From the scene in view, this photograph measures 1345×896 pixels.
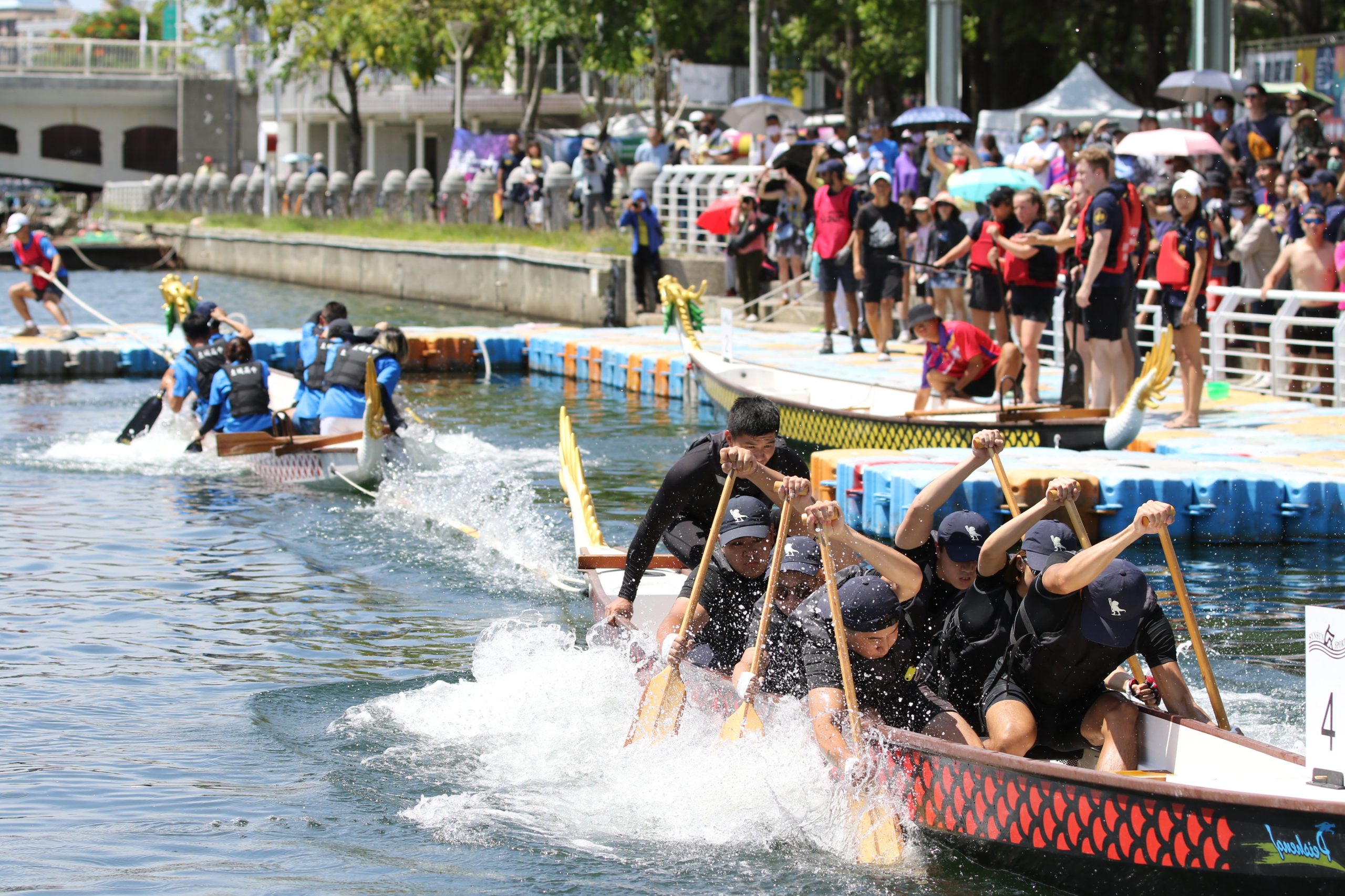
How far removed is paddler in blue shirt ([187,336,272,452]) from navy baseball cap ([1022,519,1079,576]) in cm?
965

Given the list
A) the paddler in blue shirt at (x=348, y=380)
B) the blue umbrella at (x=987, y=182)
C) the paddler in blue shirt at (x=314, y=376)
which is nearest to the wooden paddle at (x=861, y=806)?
the paddler in blue shirt at (x=348, y=380)

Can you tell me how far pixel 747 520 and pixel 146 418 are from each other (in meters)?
10.5

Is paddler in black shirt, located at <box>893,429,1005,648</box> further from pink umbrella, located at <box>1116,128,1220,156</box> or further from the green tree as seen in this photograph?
the green tree

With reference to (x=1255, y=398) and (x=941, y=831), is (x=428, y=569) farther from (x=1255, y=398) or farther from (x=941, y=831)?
(x=1255, y=398)

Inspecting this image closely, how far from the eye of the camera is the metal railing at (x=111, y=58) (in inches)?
2618

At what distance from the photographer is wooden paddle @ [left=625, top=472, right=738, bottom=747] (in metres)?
7.39

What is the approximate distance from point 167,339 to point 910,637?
57.5 feet

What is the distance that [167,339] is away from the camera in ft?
73.7

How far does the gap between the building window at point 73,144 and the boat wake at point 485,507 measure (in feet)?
204

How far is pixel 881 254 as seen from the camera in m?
18.6

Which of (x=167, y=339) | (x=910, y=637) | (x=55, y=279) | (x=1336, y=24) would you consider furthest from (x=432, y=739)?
(x=1336, y=24)

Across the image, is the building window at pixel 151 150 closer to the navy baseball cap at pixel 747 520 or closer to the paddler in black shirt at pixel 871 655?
the navy baseball cap at pixel 747 520

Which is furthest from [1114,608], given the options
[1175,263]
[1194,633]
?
[1175,263]

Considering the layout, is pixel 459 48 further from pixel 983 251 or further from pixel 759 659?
pixel 759 659
